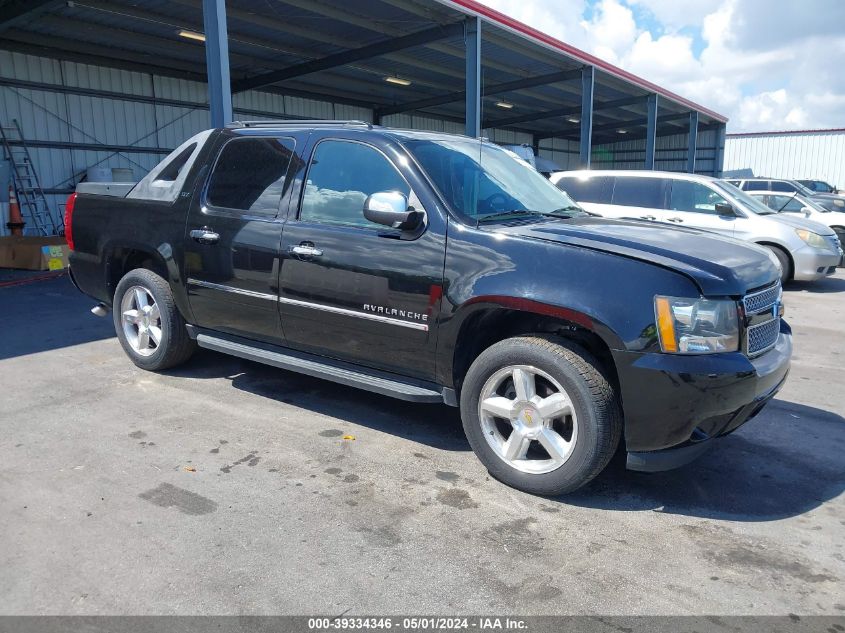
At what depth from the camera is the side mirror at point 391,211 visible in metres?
3.52

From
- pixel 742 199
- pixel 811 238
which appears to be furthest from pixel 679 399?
pixel 811 238

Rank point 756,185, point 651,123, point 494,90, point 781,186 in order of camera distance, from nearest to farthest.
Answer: point 756,185, point 781,186, point 494,90, point 651,123

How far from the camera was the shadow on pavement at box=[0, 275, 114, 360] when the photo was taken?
6281mm

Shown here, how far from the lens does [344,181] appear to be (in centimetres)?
404

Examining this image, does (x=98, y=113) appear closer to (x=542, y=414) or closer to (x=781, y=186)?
(x=542, y=414)

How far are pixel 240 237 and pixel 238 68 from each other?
1602cm

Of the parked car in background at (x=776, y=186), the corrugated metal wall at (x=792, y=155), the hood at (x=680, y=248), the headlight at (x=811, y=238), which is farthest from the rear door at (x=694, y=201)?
the corrugated metal wall at (x=792, y=155)

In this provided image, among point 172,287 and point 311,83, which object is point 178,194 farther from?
point 311,83

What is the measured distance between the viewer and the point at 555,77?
19984 millimetres

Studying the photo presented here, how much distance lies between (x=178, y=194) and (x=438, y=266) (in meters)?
2.35

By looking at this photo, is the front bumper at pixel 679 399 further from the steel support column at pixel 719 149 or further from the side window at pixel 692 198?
the steel support column at pixel 719 149

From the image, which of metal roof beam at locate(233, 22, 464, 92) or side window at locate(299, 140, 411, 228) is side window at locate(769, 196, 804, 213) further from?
side window at locate(299, 140, 411, 228)

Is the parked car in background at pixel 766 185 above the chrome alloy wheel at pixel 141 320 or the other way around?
above

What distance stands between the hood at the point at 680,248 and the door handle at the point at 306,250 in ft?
3.71
